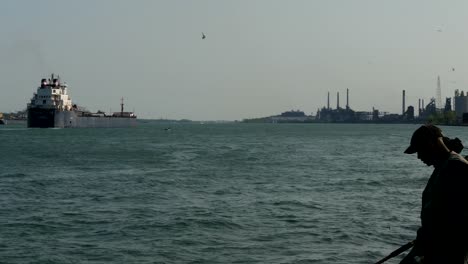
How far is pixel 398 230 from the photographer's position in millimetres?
19547

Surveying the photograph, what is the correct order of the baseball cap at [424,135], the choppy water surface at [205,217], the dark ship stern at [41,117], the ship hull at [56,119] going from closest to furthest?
the baseball cap at [424,135]
the choppy water surface at [205,217]
the dark ship stern at [41,117]
the ship hull at [56,119]

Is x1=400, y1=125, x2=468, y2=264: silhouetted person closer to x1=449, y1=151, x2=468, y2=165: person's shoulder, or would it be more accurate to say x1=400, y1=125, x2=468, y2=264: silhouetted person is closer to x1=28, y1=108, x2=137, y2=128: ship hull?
x1=449, y1=151, x2=468, y2=165: person's shoulder

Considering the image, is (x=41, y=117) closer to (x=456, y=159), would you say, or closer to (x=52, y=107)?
(x=52, y=107)

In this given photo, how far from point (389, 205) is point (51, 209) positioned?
13710mm

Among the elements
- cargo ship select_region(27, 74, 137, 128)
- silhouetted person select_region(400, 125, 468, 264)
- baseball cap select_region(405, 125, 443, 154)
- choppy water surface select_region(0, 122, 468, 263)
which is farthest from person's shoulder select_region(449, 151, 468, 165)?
cargo ship select_region(27, 74, 137, 128)

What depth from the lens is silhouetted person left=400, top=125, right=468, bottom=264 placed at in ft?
14.1

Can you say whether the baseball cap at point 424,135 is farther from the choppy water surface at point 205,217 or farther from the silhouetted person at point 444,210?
the choppy water surface at point 205,217

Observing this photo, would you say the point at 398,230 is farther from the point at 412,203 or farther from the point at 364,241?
the point at 412,203

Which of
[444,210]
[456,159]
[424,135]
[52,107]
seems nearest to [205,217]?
[424,135]

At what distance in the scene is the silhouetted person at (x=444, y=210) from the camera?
430 cm

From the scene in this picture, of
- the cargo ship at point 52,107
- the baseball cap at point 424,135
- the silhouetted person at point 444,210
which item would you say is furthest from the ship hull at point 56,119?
Answer: the silhouetted person at point 444,210

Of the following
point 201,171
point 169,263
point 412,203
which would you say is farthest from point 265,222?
point 201,171

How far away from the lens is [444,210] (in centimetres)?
438

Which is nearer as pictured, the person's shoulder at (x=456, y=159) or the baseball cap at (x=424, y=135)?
the person's shoulder at (x=456, y=159)
